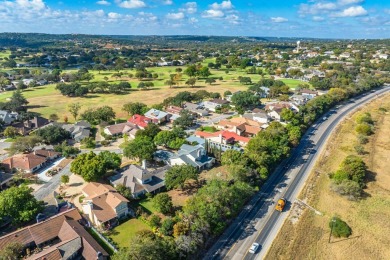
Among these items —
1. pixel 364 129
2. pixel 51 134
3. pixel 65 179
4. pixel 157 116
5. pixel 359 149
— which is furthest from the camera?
pixel 157 116

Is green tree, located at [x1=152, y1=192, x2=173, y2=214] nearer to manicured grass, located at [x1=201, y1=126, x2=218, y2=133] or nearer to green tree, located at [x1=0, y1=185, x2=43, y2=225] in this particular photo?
green tree, located at [x1=0, y1=185, x2=43, y2=225]

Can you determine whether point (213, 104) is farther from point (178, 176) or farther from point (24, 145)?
point (24, 145)

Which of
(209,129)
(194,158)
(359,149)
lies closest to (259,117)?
(209,129)

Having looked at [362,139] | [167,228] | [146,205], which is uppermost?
[362,139]

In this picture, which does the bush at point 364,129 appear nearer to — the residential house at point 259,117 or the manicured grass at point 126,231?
the residential house at point 259,117

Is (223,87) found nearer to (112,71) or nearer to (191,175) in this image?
(112,71)

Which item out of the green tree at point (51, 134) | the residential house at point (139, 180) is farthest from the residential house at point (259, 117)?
the green tree at point (51, 134)

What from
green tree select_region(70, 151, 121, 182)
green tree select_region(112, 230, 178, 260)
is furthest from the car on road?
green tree select_region(70, 151, 121, 182)
